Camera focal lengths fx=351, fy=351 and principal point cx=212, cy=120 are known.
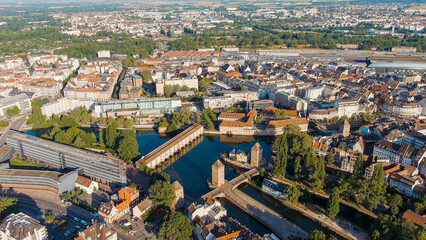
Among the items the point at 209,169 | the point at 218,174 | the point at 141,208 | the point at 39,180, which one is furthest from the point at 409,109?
the point at 39,180

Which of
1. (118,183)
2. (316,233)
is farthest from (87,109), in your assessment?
(316,233)

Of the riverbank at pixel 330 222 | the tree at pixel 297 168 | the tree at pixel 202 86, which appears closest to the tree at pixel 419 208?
the riverbank at pixel 330 222

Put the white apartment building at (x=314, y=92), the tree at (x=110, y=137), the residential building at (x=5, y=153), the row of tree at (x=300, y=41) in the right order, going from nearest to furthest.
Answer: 1. the residential building at (x=5, y=153)
2. the tree at (x=110, y=137)
3. the white apartment building at (x=314, y=92)
4. the row of tree at (x=300, y=41)

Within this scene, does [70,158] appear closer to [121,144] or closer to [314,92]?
[121,144]

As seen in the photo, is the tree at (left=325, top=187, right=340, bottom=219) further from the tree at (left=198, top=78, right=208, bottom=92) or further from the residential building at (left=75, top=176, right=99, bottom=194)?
the tree at (left=198, top=78, right=208, bottom=92)

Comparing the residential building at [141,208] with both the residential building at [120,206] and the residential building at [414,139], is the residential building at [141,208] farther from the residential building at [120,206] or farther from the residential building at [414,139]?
the residential building at [414,139]

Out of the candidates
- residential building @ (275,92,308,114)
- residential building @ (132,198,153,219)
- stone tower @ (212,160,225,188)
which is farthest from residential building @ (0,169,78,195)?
residential building @ (275,92,308,114)
